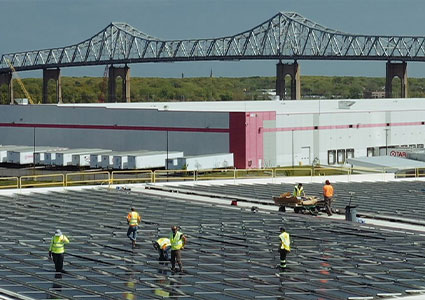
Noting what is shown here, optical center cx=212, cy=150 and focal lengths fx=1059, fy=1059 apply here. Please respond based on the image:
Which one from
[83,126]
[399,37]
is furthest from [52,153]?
[399,37]

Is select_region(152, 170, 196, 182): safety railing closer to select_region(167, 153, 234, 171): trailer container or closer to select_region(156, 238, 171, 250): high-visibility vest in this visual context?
select_region(167, 153, 234, 171): trailer container

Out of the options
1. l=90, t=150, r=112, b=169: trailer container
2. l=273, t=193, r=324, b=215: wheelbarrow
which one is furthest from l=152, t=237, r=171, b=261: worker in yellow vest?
l=90, t=150, r=112, b=169: trailer container

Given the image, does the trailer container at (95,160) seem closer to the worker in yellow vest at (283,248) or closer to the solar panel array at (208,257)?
the solar panel array at (208,257)

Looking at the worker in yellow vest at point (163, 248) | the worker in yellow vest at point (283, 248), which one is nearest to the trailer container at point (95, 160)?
the worker in yellow vest at point (163, 248)

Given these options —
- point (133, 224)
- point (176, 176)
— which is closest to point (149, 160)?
point (176, 176)

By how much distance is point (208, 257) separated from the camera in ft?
81.6

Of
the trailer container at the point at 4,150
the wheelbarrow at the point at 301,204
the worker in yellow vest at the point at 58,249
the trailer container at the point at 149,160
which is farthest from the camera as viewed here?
the trailer container at the point at 4,150

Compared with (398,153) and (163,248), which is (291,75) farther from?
(163,248)

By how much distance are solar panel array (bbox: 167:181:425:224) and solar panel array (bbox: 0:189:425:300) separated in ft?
12.2

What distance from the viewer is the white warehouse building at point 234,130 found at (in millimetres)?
77312

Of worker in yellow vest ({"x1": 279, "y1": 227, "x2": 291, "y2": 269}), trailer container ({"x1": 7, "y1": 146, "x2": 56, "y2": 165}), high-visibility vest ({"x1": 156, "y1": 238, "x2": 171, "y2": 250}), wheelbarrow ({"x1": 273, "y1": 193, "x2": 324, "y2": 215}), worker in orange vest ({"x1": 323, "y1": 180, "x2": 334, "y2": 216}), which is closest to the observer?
worker in yellow vest ({"x1": 279, "y1": 227, "x2": 291, "y2": 269})

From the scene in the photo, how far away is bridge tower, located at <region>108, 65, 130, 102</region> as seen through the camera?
14500 centimetres

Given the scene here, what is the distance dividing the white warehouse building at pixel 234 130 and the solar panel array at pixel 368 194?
2950cm

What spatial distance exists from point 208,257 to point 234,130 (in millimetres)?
52052
